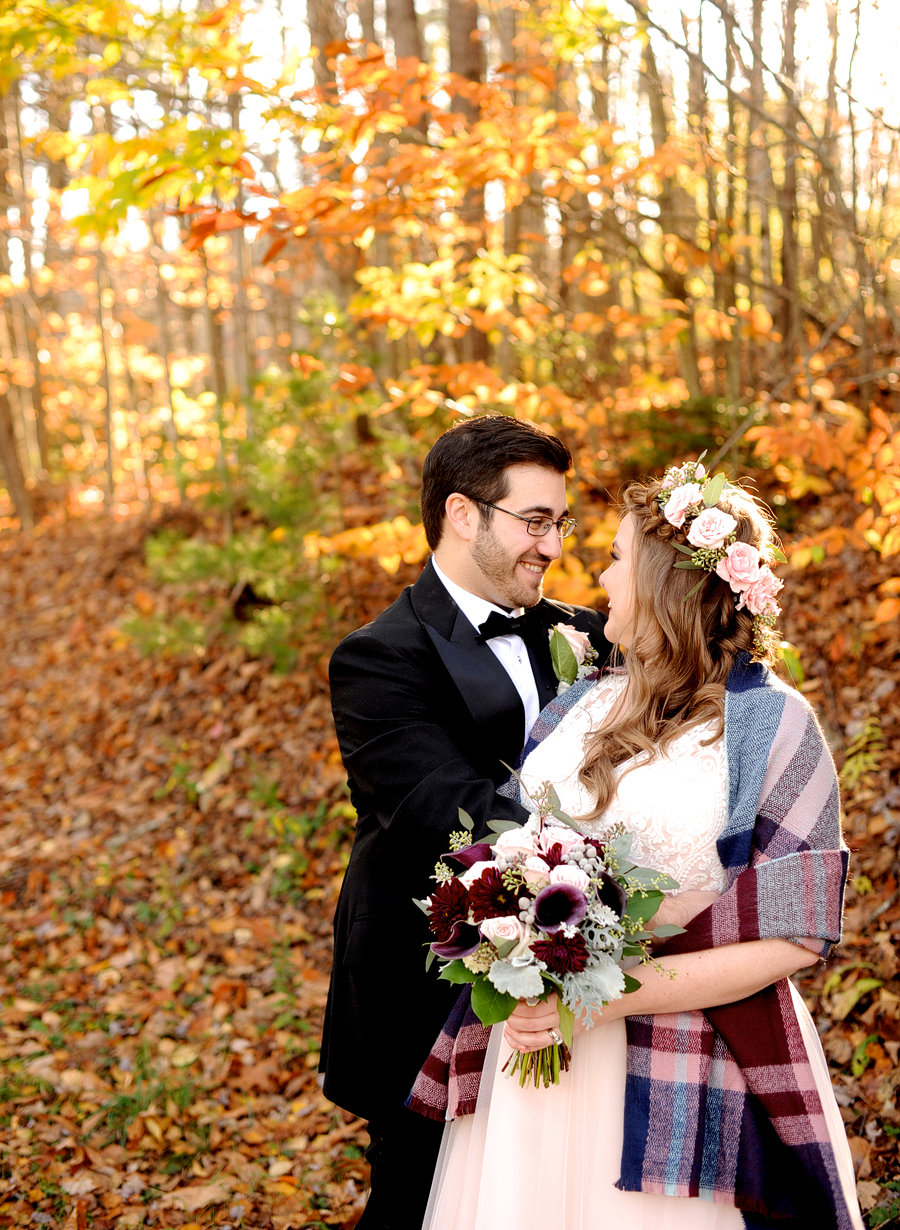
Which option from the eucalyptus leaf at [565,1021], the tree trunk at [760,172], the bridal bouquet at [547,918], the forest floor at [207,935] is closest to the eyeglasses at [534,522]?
the bridal bouquet at [547,918]

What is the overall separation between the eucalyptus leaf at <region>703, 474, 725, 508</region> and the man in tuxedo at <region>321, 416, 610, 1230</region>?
692 mm

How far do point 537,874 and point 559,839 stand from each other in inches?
3.6

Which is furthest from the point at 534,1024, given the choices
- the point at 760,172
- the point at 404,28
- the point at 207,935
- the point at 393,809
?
the point at 404,28

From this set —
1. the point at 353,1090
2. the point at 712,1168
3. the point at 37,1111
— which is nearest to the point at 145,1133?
the point at 37,1111

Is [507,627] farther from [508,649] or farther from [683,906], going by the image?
[683,906]

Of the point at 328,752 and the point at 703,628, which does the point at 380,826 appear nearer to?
the point at 703,628

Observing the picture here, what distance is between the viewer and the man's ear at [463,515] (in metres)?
2.99

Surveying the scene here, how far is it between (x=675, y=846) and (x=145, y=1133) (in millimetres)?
3103

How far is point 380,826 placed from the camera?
2740 millimetres

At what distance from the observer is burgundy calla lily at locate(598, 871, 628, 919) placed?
1.91 metres

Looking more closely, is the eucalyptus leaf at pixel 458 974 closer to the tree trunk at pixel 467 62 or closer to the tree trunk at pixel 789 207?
the tree trunk at pixel 789 207

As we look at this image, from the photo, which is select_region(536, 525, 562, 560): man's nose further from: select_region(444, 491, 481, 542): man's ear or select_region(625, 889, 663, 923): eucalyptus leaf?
select_region(625, 889, 663, 923): eucalyptus leaf

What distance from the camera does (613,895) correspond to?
192 cm

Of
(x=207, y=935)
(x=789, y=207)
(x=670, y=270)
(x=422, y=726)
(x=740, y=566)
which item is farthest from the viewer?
(x=670, y=270)
